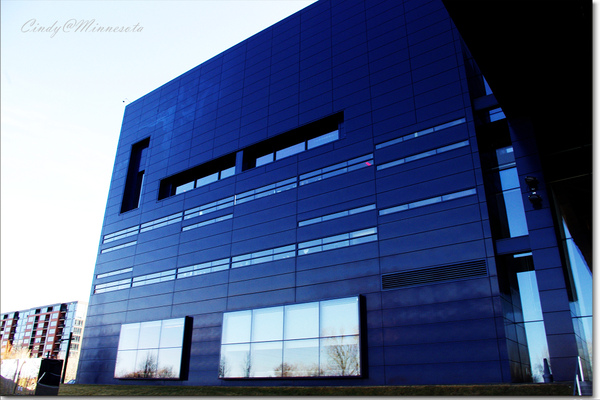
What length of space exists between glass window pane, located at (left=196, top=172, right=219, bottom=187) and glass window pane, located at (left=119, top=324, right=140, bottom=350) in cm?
1376

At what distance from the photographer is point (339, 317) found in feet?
90.7

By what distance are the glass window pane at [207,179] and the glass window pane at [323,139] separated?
34.9 ft

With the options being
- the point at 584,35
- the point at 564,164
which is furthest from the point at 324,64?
the point at 584,35

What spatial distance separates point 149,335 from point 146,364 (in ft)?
7.34

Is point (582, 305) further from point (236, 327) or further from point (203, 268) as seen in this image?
point (203, 268)

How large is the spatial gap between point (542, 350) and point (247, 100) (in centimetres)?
3003

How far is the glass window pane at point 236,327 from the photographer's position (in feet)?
104

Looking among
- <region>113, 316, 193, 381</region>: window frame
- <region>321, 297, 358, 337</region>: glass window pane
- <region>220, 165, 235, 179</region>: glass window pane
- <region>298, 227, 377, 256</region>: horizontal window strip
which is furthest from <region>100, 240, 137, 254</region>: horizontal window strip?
<region>321, 297, 358, 337</region>: glass window pane

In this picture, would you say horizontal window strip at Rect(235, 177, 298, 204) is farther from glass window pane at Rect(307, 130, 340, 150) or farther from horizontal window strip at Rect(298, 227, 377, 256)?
horizontal window strip at Rect(298, 227, 377, 256)

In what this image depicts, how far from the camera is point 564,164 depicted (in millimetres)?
23984

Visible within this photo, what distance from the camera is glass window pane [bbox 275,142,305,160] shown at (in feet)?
121

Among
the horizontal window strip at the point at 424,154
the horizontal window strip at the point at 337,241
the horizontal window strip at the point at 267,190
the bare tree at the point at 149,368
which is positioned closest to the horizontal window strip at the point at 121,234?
the bare tree at the point at 149,368

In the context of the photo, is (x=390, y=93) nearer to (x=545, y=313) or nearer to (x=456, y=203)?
(x=456, y=203)

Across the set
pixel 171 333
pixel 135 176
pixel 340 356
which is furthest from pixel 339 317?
pixel 135 176
